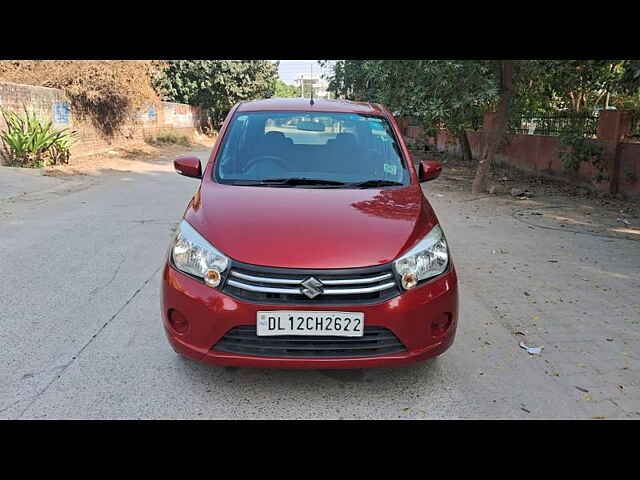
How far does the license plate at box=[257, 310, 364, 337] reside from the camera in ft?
9.87

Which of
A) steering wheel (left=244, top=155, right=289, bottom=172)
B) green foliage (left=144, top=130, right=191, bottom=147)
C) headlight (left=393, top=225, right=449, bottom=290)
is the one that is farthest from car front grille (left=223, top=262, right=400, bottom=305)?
green foliage (left=144, top=130, right=191, bottom=147)

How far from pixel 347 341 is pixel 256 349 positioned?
501 millimetres

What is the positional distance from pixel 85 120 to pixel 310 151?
16.1 m

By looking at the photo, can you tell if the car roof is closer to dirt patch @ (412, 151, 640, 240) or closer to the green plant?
dirt patch @ (412, 151, 640, 240)

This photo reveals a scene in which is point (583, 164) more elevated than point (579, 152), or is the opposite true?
point (579, 152)

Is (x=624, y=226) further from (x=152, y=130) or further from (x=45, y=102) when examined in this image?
(x=152, y=130)

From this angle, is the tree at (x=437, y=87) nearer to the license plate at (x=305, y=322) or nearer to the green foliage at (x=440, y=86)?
the green foliage at (x=440, y=86)

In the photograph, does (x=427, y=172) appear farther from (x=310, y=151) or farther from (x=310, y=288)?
(x=310, y=288)

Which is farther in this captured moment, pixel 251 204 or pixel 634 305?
pixel 634 305

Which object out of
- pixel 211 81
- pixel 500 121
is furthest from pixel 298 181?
pixel 211 81

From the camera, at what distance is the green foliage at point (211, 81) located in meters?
30.9

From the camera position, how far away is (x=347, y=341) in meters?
3.10

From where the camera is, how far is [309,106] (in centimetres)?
493

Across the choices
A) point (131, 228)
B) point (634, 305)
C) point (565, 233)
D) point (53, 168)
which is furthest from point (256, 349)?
point (53, 168)
